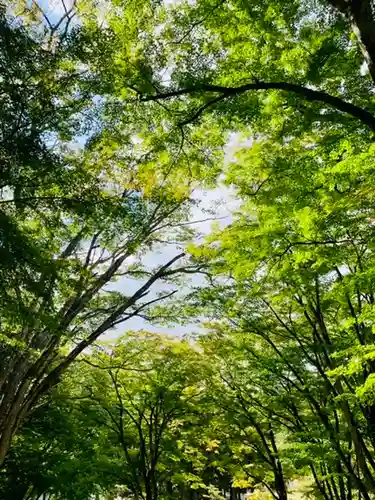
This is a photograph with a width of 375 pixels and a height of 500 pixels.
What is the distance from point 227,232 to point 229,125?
1.85m

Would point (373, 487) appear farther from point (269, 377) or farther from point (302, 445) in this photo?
point (269, 377)

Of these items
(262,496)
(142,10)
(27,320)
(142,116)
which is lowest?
(262,496)

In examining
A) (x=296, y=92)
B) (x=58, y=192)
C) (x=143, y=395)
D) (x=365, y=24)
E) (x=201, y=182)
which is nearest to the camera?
(x=365, y=24)

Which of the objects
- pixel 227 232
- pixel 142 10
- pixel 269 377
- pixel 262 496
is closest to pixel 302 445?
pixel 269 377

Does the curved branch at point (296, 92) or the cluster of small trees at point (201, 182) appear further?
the cluster of small trees at point (201, 182)

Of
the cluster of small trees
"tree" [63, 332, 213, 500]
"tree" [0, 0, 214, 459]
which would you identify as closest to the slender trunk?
the cluster of small trees

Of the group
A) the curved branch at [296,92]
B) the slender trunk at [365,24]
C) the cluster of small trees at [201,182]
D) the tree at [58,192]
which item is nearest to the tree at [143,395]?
the cluster of small trees at [201,182]

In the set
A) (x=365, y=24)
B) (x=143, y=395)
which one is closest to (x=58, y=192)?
(x=365, y=24)

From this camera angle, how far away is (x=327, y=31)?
5.20 metres

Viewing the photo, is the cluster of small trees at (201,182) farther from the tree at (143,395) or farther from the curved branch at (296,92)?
the tree at (143,395)

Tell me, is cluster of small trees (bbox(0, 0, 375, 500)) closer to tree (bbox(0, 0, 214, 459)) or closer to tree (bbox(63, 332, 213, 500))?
tree (bbox(0, 0, 214, 459))

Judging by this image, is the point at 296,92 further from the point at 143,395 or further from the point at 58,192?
the point at 143,395

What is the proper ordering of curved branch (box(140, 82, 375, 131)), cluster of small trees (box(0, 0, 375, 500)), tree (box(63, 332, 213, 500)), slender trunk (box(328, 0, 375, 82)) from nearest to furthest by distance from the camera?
slender trunk (box(328, 0, 375, 82)), curved branch (box(140, 82, 375, 131)), cluster of small trees (box(0, 0, 375, 500)), tree (box(63, 332, 213, 500))

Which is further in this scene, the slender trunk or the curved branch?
the curved branch
